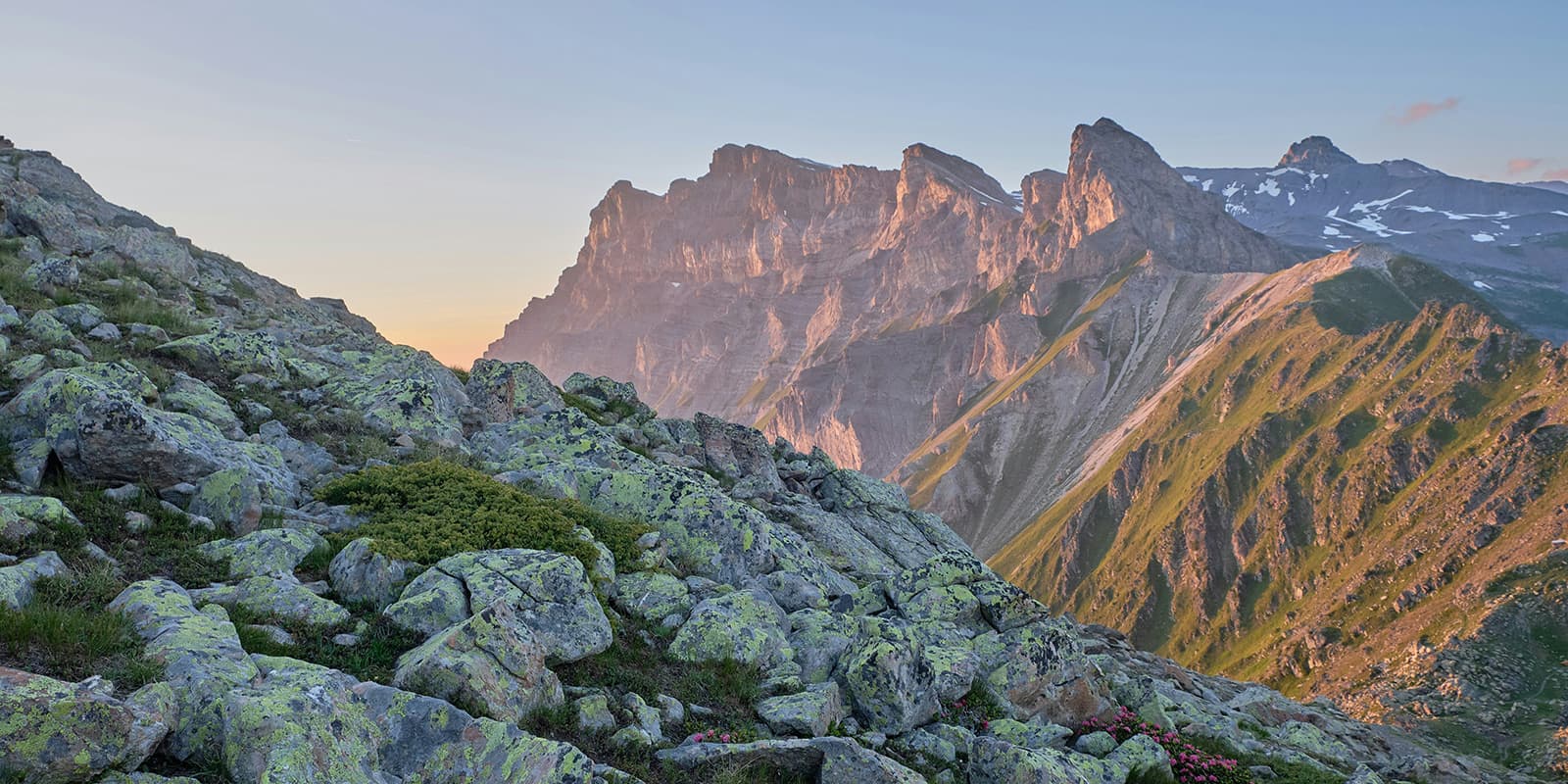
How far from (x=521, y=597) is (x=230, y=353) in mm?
16956

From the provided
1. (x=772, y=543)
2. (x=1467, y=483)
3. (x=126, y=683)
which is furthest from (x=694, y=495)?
(x=1467, y=483)

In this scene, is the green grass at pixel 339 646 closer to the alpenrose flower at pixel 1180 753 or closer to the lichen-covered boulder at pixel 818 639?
the lichen-covered boulder at pixel 818 639

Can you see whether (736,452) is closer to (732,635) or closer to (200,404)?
(732,635)

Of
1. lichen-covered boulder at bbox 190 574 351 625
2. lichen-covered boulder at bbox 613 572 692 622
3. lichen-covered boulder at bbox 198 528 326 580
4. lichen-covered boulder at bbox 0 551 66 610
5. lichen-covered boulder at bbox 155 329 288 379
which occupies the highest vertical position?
lichen-covered boulder at bbox 155 329 288 379

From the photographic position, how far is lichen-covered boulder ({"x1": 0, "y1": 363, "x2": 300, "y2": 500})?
14.7m

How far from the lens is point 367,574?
46.1ft

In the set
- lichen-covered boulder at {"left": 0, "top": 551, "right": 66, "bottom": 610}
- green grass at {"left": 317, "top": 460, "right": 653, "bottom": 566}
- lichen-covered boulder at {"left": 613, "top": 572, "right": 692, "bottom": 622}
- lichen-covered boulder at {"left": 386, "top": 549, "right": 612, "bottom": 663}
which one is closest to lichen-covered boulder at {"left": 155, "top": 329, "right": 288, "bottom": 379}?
green grass at {"left": 317, "top": 460, "right": 653, "bottom": 566}

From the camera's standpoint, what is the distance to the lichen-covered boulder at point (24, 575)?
33.5 ft

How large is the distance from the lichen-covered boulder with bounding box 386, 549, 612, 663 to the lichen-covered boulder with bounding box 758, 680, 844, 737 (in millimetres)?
3268

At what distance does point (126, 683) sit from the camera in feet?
30.7

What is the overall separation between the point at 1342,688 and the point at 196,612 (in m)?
153

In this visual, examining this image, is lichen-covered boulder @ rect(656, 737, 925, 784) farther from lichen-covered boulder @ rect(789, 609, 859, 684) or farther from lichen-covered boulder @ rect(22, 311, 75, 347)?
lichen-covered boulder @ rect(22, 311, 75, 347)

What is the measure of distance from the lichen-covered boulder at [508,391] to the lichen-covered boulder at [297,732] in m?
20.7

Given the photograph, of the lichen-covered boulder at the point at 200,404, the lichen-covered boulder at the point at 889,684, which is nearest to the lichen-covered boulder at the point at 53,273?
the lichen-covered boulder at the point at 200,404
